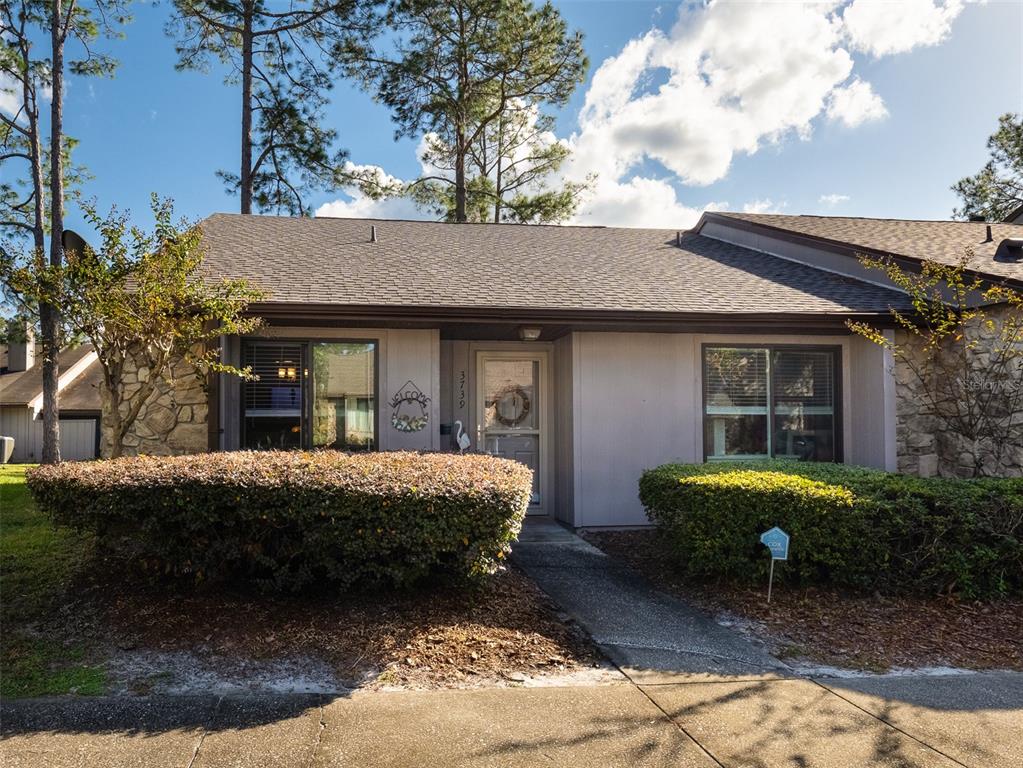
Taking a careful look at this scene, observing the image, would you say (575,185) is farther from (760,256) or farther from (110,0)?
(110,0)

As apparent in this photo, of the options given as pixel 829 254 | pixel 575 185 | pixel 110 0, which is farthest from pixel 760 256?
pixel 110 0

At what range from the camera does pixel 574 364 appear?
7527mm

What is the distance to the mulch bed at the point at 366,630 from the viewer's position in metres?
3.70

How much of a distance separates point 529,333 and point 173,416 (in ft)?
13.3

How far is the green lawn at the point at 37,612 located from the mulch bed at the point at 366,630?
0.25 metres

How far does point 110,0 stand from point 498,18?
10104 millimetres

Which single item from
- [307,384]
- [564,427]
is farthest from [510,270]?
[307,384]

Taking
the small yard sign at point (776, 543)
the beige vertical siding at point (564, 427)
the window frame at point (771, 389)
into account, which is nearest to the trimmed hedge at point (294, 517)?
the small yard sign at point (776, 543)

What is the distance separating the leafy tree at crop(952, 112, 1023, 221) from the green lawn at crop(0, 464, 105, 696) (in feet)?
89.8

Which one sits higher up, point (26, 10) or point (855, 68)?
point (26, 10)

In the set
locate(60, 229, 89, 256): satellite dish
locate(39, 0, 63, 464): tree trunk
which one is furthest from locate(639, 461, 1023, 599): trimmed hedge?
locate(39, 0, 63, 464): tree trunk

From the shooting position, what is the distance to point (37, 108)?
16.6 m

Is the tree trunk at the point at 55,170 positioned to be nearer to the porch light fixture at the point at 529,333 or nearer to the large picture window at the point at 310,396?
the large picture window at the point at 310,396

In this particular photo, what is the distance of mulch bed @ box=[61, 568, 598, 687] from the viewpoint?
3699 millimetres
